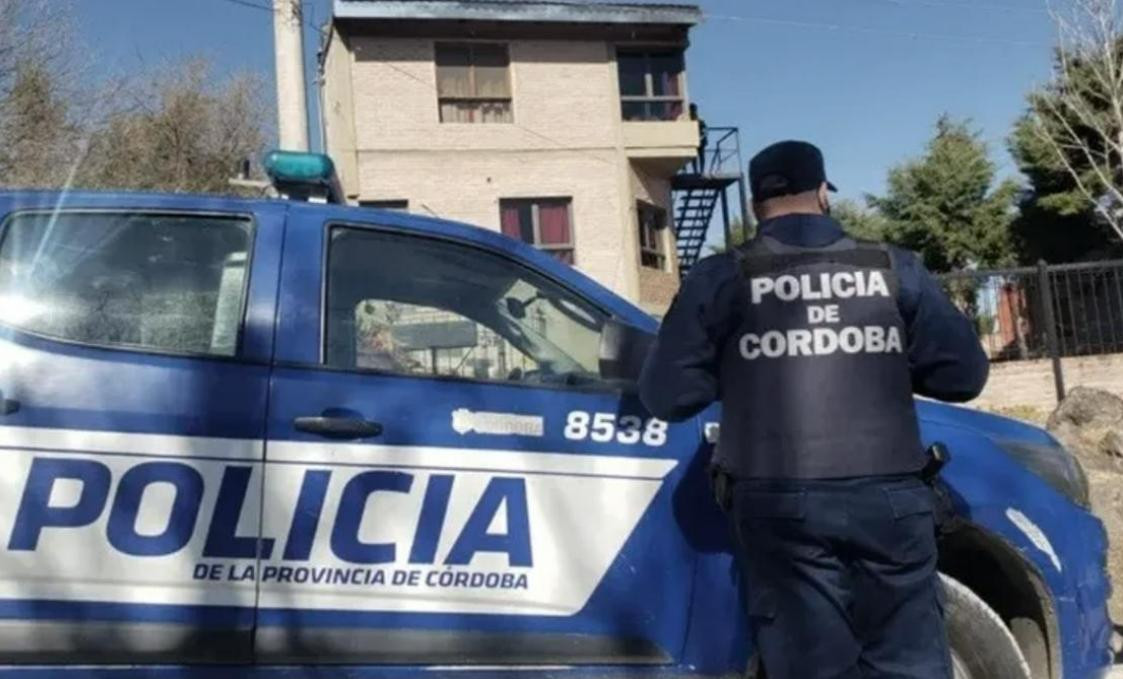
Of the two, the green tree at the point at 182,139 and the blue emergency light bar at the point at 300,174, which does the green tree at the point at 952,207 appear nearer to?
the green tree at the point at 182,139

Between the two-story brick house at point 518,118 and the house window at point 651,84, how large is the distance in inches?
1.5

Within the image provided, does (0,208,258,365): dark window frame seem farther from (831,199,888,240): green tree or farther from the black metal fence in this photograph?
(831,199,888,240): green tree

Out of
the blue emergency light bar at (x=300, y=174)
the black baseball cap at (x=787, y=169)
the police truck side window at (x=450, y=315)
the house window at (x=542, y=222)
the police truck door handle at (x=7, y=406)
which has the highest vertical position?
the house window at (x=542, y=222)

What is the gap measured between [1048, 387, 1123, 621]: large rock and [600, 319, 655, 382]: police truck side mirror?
4172mm

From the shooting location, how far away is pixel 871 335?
2375 mm

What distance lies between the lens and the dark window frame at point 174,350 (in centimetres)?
290

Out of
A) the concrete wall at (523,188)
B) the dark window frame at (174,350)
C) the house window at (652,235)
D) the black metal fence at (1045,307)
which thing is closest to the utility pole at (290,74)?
the dark window frame at (174,350)

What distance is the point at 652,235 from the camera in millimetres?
21891

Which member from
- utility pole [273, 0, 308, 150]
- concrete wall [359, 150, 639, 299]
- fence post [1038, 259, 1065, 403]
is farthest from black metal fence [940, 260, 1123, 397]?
utility pole [273, 0, 308, 150]

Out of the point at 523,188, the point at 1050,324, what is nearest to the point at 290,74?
the point at 1050,324

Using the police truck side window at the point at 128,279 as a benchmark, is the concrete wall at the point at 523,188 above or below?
above

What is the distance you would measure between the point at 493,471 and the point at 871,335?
1.10m

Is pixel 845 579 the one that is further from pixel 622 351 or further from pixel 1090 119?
pixel 1090 119

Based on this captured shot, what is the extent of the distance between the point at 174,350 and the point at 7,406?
42cm
